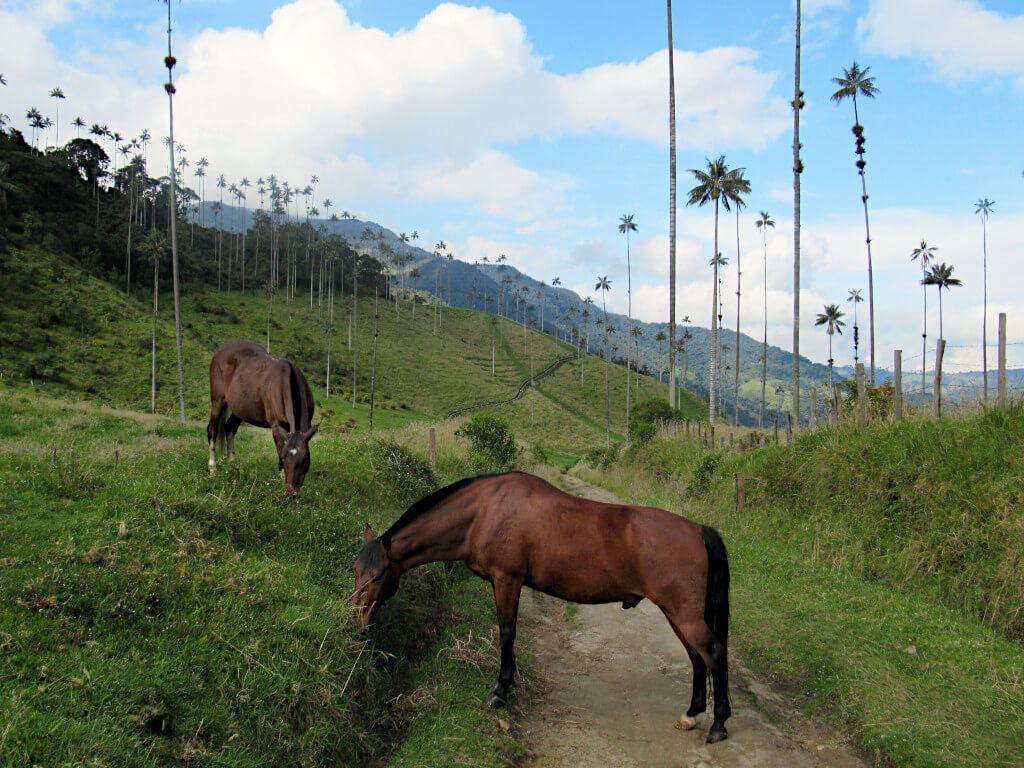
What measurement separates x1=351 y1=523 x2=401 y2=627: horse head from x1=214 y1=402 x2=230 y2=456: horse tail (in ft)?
14.9

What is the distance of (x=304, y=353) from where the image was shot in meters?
68.4

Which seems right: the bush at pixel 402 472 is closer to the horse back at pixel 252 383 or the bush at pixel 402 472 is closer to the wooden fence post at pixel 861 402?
the horse back at pixel 252 383

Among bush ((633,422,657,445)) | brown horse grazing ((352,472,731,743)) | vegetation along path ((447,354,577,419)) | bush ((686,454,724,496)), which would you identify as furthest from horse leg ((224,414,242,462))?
vegetation along path ((447,354,577,419))

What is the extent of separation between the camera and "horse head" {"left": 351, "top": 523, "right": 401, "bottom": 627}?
5.46 meters

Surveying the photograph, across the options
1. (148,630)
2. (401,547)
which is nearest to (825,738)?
(401,547)

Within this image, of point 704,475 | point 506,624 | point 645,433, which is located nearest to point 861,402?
point 704,475

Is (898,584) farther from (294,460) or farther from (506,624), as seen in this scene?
(294,460)

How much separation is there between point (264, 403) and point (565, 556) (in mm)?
5102

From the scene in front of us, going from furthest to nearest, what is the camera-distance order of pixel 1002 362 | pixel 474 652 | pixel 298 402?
pixel 1002 362
pixel 298 402
pixel 474 652

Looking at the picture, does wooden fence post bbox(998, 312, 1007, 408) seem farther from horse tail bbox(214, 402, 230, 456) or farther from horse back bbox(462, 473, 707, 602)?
horse tail bbox(214, 402, 230, 456)

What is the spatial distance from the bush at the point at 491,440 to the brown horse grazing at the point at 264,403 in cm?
1048

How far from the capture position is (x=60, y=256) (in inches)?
2312

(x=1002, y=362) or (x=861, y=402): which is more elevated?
(x=1002, y=362)

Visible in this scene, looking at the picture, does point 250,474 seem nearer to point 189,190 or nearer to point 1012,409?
point 1012,409
